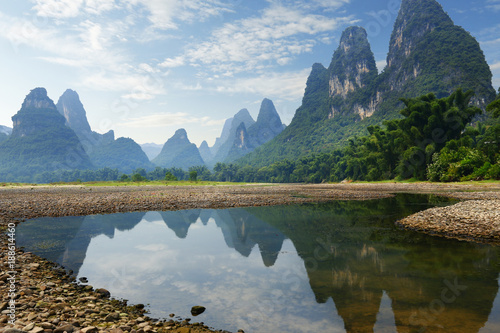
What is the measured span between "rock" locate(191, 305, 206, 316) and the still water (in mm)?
145

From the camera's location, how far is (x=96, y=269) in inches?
394

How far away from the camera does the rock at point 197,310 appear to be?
260 inches

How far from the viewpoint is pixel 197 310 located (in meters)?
6.70

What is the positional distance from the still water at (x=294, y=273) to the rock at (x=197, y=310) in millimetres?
145

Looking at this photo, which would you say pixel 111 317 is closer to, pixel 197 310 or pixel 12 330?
pixel 12 330

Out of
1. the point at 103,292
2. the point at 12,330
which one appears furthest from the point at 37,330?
the point at 103,292

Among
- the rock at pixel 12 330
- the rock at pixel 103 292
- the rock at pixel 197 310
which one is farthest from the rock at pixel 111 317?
the rock at pixel 103 292

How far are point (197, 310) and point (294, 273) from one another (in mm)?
3908

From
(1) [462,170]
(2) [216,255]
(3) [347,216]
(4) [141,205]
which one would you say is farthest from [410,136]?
(2) [216,255]

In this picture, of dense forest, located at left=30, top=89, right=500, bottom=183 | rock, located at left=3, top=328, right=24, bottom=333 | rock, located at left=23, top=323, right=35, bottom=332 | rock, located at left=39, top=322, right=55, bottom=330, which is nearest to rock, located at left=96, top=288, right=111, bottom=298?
rock, located at left=39, top=322, right=55, bottom=330

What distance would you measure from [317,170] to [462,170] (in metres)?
92.1

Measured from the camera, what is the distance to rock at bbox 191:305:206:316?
6610 mm

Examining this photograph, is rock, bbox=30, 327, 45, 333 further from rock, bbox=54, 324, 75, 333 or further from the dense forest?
the dense forest

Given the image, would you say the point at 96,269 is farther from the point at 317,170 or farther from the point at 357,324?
the point at 317,170
